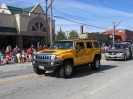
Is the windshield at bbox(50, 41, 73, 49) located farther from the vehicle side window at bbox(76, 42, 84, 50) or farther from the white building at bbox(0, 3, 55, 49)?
the white building at bbox(0, 3, 55, 49)

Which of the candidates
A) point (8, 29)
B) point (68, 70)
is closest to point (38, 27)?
point (8, 29)

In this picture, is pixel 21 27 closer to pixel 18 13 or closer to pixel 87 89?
pixel 18 13

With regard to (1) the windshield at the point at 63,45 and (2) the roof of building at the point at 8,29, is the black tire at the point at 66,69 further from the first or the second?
(2) the roof of building at the point at 8,29

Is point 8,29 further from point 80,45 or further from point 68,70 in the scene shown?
point 68,70

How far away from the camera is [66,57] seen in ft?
32.6

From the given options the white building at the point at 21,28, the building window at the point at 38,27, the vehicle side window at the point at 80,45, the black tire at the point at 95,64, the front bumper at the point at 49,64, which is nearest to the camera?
the front bumper at the point at 49,64

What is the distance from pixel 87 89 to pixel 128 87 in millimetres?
1623

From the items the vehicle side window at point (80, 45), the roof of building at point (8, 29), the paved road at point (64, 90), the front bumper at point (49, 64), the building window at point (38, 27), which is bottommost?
the paved road at point (64, 90)

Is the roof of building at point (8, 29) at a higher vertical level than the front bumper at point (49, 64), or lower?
higher

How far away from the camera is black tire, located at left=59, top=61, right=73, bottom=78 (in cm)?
975

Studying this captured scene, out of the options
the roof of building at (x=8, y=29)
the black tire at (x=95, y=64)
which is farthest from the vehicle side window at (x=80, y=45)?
the roof of building at (x=8, y=29)

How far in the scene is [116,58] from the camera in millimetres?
19359

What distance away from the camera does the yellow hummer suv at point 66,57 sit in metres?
9.70

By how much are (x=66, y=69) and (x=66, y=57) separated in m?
0.58
